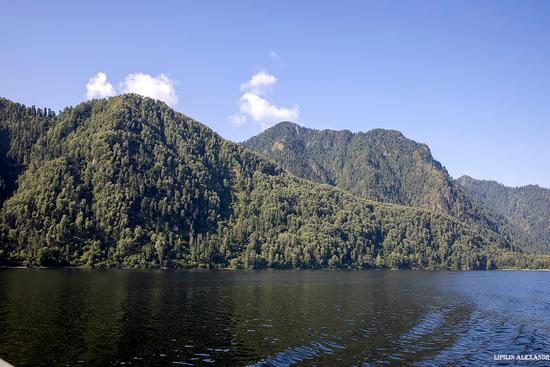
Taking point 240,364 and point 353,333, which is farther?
point 353,333

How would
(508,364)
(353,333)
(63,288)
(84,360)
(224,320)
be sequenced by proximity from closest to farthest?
(84,360) < (508,364) < (353,333) < (224,320) < (63,288)

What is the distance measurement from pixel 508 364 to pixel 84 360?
5517 centimetres

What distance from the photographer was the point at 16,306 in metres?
90.6

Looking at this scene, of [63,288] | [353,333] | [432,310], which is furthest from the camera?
[63,288]

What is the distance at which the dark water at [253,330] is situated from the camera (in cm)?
5831

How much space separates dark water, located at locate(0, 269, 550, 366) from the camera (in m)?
58.3

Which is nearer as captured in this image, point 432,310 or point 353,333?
point 353,333

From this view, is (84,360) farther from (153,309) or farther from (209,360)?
(153,309)

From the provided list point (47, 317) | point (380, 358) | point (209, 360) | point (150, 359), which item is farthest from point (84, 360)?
point (380, 358)

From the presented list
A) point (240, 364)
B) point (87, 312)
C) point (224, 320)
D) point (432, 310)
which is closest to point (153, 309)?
point (87, 312)

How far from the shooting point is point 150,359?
55.8 metres

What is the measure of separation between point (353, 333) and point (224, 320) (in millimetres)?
25094

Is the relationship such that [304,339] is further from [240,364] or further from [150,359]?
[150,359]

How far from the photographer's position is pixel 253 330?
75.7 m
